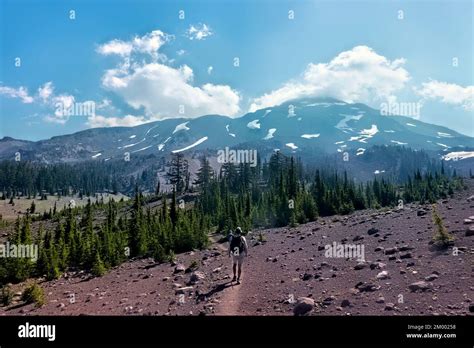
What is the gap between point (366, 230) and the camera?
91.2 feet

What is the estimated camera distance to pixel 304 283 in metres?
15.7

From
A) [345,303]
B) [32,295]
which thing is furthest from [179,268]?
[345,303]

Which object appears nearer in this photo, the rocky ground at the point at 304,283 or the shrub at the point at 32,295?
the rocky ground at the point at 304,283

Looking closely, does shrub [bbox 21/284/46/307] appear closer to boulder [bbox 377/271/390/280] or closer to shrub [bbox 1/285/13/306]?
shrub [bbox 1/285/13/306]

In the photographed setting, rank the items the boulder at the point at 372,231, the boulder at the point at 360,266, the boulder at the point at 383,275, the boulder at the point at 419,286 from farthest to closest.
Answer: the boulder at the point at 372,231 < the boulder at the point at 360,266 < the boulder at the point at 383,275 < the boulder at the point at 419,286

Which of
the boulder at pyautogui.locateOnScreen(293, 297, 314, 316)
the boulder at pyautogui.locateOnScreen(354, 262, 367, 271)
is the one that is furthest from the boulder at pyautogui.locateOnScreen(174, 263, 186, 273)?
the boulder at pyautogui.locateOnScreen(293, 297, 314, 316)

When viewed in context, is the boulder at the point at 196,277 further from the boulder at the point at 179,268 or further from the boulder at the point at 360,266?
the boulder at the point at 360,266

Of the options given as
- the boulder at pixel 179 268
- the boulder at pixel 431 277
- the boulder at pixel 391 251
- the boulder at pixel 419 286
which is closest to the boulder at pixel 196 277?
the boulder at pixel 179 268

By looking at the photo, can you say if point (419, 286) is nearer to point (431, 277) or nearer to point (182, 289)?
point (431, 277)

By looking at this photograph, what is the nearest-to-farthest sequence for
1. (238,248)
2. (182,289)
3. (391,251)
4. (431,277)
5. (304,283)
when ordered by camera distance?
(431,277), (304,283), (182,289), (238,248), (391,251)

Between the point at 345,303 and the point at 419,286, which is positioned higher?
the point at 419,286

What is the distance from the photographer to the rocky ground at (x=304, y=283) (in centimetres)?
1214

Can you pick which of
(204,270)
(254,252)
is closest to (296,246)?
(254,252)
